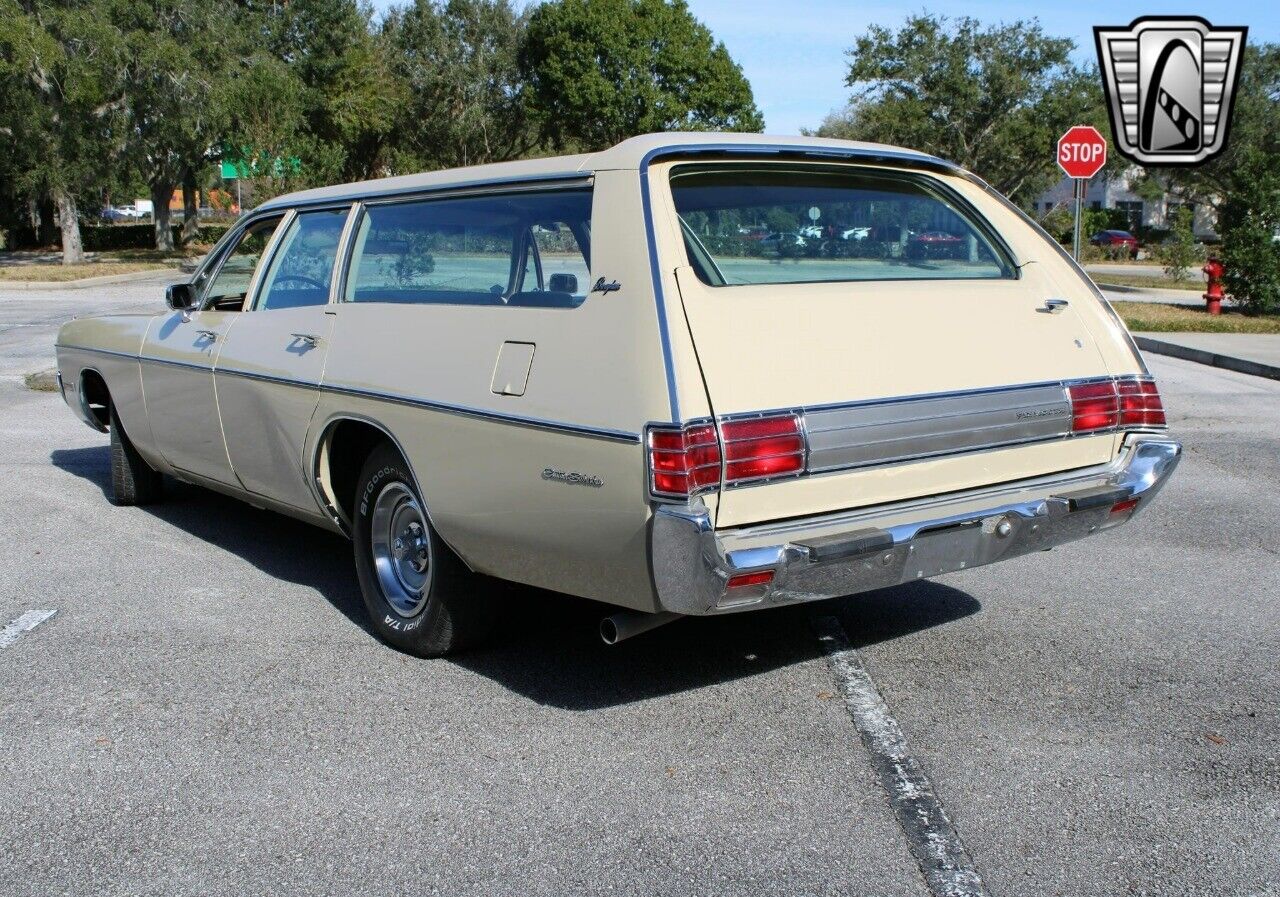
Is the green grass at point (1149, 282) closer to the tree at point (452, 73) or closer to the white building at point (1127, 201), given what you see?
the tree at point (452, 73)

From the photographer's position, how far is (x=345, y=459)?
522cm

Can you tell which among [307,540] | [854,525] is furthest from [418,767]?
[307,540]

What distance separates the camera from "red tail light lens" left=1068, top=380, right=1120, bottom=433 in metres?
4.55

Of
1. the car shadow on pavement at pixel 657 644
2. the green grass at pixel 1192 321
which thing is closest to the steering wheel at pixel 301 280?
the car shadow on pavement at pixel 657 644

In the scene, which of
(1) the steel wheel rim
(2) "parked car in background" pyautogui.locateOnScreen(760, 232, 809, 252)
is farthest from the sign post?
(1) the steel wheel rim

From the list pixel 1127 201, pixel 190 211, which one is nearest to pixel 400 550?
pixel 190 211

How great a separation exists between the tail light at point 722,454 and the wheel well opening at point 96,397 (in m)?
4.68

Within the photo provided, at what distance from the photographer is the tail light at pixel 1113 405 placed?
4.56m

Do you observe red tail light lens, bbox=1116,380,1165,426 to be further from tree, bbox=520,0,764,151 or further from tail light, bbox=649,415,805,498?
tree, bbox=520,0,764,151

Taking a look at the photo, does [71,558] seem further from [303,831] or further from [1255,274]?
[1255,274]

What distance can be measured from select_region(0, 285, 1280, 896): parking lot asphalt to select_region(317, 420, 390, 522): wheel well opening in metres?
0.52

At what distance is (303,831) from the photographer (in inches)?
138

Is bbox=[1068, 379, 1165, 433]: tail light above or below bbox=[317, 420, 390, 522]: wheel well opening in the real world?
above

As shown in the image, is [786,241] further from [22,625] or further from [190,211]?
[190,211]
